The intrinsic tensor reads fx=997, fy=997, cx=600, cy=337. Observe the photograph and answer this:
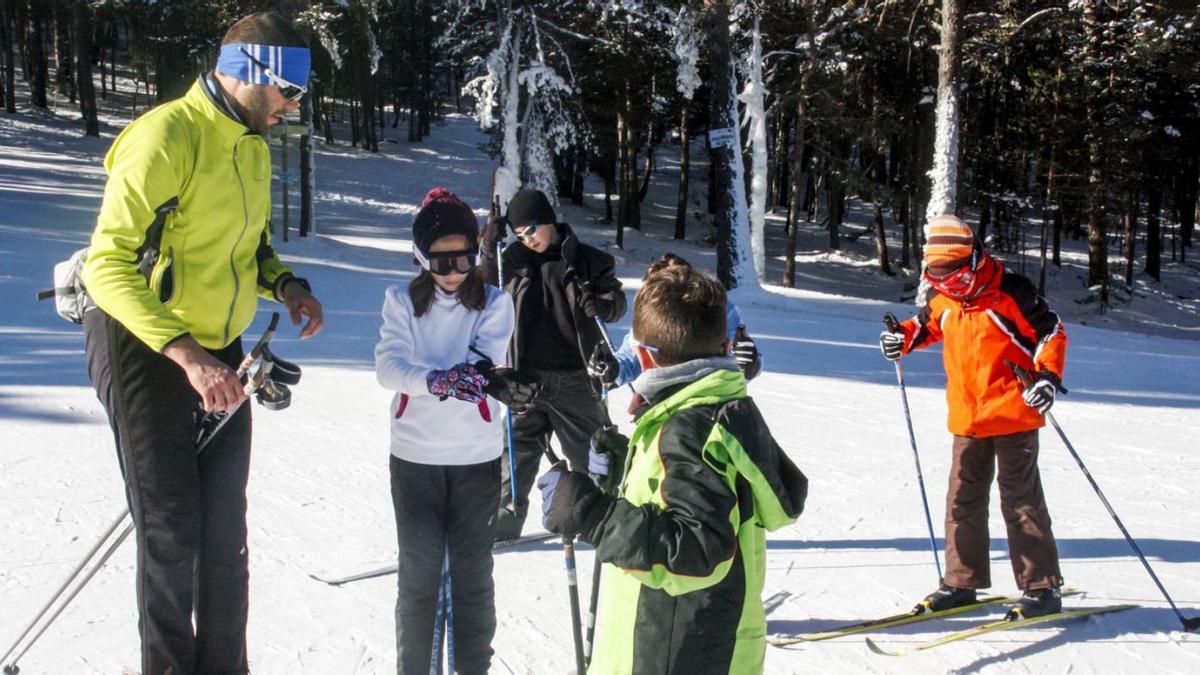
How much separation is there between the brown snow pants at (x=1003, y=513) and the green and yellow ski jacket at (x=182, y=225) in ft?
10.2

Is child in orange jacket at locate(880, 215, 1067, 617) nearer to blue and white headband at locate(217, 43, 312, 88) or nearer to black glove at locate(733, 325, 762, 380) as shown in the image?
black glove at locate(733, 325, 762, 380)

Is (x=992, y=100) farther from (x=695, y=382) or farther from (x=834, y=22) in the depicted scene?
(x=695, y=382)

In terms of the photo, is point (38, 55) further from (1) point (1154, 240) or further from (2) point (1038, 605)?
(2) point (1038, 605)

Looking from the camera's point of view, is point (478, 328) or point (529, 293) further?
point (529, 293)

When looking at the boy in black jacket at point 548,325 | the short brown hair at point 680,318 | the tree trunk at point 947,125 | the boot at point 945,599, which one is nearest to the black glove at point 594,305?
the boy in black jacket at point 548,325

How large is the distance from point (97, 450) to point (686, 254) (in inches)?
987

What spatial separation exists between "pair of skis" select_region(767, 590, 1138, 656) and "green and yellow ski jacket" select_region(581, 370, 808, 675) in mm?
1712

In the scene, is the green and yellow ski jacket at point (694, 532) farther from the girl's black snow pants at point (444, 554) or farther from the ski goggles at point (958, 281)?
the ski goggles at point (958, 281)

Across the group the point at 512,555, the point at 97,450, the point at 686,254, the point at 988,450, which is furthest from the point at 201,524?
the point at 686,254

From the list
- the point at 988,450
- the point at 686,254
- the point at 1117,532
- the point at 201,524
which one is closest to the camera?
the point at 201,524

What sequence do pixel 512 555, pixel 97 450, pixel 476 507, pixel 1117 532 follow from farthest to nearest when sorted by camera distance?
pixel 97 450
pixel 1117 532
pixel 512 555
pixel 476 507

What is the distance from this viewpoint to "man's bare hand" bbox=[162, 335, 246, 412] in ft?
8.51

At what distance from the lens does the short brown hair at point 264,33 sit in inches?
114

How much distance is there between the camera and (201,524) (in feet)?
9.69
